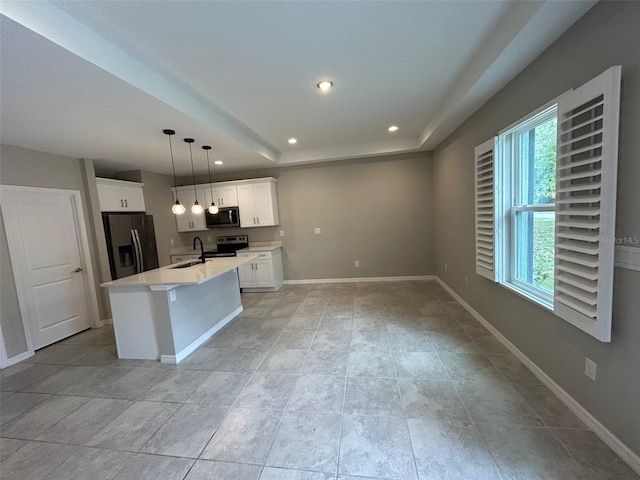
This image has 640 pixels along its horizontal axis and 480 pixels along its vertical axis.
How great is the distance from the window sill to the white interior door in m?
5.39

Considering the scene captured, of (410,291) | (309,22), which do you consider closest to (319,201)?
→ (410,291)

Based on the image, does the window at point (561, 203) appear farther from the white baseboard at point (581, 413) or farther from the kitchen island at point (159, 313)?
the kitchen island at point (159, 313)

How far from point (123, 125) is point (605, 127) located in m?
3.85

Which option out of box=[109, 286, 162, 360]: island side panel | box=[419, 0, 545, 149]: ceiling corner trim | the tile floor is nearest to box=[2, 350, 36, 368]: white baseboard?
the tile floor

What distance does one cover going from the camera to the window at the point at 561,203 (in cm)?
144

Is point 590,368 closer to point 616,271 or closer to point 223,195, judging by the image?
point 616,271

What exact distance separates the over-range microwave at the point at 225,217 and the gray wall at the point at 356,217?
443 mm

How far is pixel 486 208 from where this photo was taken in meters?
2.88

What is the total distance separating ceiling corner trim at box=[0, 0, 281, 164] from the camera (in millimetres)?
1375

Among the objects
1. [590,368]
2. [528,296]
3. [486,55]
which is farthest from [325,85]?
[590,368]

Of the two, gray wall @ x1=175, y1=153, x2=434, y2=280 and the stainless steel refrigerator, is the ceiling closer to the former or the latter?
the stainless steel refrigerator

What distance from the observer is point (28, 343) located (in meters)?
3.13

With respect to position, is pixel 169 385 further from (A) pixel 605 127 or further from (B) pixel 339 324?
(A) pixel 605 127

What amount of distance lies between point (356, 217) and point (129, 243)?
407 cm
